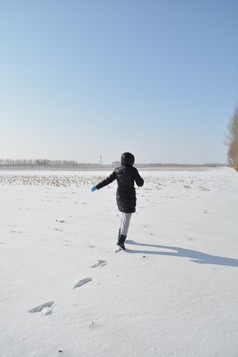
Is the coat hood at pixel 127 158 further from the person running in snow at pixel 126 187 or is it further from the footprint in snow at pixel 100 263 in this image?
the footprint in snow at pixel 100 263

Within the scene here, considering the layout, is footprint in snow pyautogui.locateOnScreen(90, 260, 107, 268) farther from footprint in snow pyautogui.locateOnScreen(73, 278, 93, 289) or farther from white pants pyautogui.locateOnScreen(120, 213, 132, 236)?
white pants pyautogui.locateOnScreen(120, 213, 132, 236)

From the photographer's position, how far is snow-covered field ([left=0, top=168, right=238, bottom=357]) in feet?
6.74

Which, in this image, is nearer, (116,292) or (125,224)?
(116,292)

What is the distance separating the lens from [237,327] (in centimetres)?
226

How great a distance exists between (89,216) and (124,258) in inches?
119

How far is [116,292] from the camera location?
284 centimetres

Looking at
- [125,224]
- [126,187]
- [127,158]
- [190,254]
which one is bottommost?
[190,254]

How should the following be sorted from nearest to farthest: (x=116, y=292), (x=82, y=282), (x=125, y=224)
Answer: (x=116, y=292), (x=82, y=282), (x=125, y=224)

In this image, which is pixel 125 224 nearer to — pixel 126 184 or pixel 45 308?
pixel 126 184

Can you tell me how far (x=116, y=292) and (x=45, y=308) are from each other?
0.75 m

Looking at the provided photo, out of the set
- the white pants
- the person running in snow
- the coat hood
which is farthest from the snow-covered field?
the coat hood

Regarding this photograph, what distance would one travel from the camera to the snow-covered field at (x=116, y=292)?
6.74 feet

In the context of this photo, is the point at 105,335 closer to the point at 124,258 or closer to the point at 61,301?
the point at 61,301

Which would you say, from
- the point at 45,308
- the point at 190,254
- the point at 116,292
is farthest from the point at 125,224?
the point at 45,308
